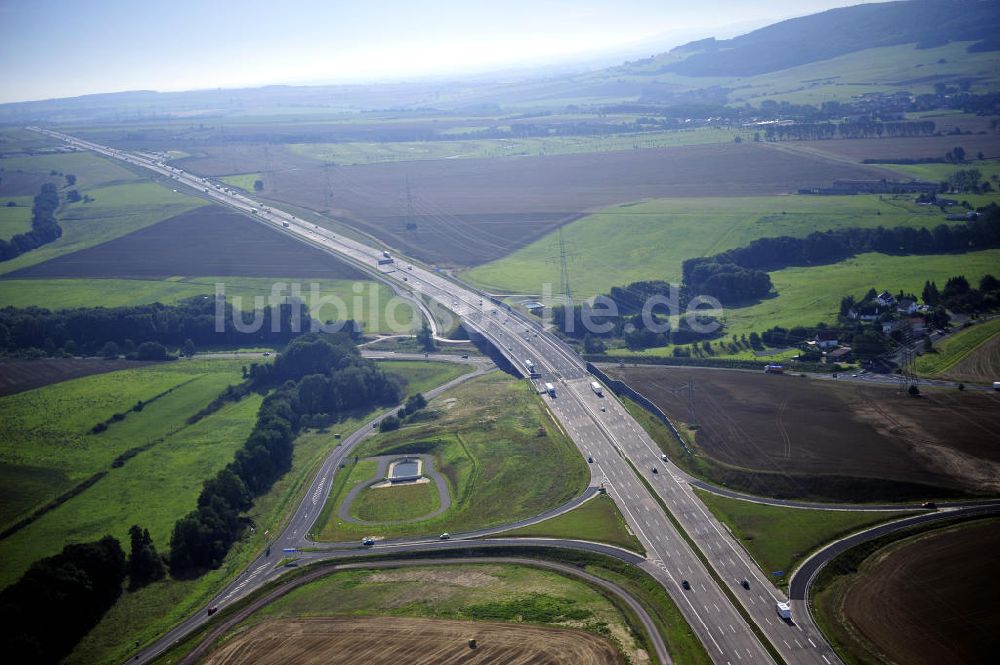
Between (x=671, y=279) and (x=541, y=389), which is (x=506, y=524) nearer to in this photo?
(x=541, y=389)

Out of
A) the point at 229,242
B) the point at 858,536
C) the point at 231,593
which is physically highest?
the point at 229,242

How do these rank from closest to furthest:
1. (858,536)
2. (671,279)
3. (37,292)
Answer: (858,536)
(671,279)
(37,292)

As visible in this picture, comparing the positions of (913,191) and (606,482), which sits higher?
(913,191)

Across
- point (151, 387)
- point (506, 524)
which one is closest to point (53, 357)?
point (151, 387)

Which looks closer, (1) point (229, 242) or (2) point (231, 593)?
(2) point (231, 593)

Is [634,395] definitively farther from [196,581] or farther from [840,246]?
[840,246]

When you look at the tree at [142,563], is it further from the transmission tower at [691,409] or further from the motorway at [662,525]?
the transmission tower at [691,409]

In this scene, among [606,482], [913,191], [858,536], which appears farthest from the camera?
[913,191]

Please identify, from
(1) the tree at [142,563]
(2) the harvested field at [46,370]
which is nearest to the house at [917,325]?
(1) the tree at [142,563]
